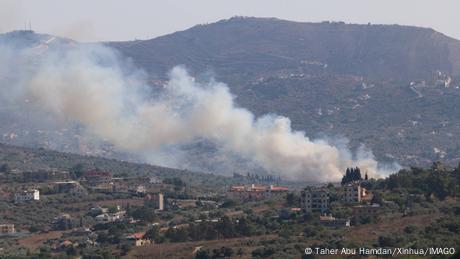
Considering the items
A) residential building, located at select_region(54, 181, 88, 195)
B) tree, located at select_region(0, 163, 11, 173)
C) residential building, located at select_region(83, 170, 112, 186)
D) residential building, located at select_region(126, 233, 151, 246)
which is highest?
tree, located at select_region(0, 163, 11, 173)

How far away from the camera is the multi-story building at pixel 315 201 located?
12812 centimetres

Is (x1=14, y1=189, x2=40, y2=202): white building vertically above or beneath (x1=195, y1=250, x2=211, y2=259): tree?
above

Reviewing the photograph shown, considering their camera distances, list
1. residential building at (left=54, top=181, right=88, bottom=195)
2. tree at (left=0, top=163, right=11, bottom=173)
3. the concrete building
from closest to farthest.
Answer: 1. the concrete building
2. residential building at (left=54, top=181, right=88, bottom=195)
3. tree at (left=0, top=163, right=11, bottom=173)

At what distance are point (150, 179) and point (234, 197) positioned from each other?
22.4m

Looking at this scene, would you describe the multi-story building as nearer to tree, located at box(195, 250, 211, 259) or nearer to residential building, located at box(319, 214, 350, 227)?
residential building, located at box(319, 214, 350, 227)

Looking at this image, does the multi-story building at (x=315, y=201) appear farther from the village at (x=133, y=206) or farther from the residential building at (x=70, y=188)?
the residential building at (x=70, y=188)

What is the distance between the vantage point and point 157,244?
382ft

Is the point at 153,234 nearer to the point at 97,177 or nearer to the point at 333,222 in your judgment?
the point at 333,222

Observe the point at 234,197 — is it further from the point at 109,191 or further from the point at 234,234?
the point at 234,234

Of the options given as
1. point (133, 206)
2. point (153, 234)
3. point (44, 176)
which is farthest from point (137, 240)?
point (44, 176)

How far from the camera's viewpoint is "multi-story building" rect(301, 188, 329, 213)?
12812cm

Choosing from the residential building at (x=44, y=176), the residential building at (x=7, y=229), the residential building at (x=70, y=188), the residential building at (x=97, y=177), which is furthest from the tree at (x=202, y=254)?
the residential building at (x=44, y=176)

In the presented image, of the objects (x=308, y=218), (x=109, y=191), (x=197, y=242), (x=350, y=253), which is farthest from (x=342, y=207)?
(x=109, y=191)

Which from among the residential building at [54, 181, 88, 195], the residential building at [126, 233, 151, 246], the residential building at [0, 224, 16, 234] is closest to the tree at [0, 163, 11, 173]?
the residential building at [54, 181, 88, 195]
